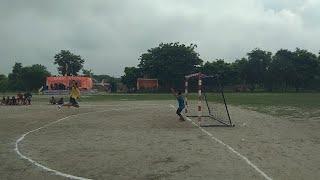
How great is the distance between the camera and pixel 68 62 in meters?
110

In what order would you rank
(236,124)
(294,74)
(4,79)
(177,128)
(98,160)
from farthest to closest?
(4,79) → (294,74) → (236,124) → (177,128) → (98,160)

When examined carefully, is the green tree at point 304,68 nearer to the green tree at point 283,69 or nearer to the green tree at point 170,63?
the green tree at point 283,69

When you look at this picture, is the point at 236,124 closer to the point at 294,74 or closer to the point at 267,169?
the point at 267,169

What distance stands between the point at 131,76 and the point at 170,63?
8.35 m

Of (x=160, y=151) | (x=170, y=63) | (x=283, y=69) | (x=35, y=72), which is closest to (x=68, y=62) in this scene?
(x=35, y=72)

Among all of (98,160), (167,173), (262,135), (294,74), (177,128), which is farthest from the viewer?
(294,74)

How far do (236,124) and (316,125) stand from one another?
3.30 meters

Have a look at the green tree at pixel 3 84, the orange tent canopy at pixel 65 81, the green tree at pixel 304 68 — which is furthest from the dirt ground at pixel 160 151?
the green tree at pixel 3 84

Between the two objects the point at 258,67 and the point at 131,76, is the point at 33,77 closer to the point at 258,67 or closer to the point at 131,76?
the point at 131,76

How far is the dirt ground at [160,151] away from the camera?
1022cm

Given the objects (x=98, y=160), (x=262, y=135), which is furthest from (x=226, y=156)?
(x=262, y=135)

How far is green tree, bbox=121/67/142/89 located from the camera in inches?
3666

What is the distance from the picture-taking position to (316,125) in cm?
2089

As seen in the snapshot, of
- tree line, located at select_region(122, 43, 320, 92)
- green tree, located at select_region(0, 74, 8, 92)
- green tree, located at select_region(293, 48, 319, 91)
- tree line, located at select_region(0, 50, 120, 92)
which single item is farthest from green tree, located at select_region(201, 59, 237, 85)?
green tree, located at select_region(0, 74, 8, 92)
